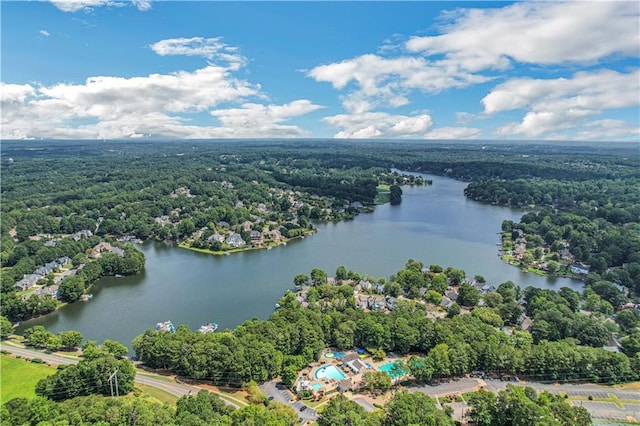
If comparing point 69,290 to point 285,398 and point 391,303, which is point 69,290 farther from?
point 391,303

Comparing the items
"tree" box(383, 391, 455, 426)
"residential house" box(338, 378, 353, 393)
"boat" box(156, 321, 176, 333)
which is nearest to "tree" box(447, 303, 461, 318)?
"residential house" box(338, 378, 353, 393)

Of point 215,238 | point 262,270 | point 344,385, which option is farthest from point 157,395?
point 215,238

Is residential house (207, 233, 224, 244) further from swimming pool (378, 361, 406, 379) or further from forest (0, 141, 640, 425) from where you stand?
swimming pool (378, 361, 406, 379)

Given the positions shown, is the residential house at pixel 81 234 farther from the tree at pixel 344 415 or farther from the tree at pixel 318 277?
the tree at pixel 344 415

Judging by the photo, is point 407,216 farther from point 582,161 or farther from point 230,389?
point 582,161

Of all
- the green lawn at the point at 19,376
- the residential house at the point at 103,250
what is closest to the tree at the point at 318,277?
the green lawn at the point at 19,376

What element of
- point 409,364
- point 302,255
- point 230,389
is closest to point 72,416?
point 230,389
